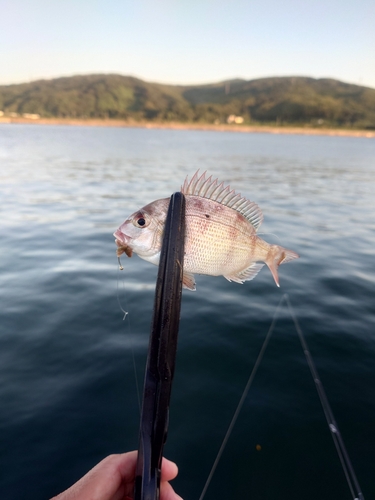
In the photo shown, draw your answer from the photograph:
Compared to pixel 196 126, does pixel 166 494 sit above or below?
above

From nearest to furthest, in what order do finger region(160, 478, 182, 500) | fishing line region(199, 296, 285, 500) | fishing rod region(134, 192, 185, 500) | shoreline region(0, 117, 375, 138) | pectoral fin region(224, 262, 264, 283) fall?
fishing rod region(134, 192, 185, 500) → pectoral fin region(224, 262, 264, 283) → finger region(160, 478, 182, 500) → fishing line region(199, 296, 285, 500) → shoreline region(0, 117, 375, 138)

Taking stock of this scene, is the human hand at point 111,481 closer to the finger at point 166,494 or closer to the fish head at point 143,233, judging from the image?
the finger at point 166,494

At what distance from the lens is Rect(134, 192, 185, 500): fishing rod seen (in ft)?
6.60

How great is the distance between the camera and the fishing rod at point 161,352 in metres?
2.01

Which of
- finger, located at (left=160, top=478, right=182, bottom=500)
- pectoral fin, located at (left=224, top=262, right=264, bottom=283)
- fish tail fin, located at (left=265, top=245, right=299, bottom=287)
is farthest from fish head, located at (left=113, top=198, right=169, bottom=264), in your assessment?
finger, located at (left=160, top=478, right=182, bottom=500)

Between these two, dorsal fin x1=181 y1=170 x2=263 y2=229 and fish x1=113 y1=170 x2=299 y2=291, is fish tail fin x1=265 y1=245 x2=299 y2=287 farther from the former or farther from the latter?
dorsal fin x1=181 y1=170 x2=263 y2=229

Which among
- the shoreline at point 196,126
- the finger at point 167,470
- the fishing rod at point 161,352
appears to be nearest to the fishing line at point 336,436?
the finger at point 167,470

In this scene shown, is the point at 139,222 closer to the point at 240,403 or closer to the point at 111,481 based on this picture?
the point at 111,481

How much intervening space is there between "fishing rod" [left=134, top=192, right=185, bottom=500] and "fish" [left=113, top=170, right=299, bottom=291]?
0.11 m

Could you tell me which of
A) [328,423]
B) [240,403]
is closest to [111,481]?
[240,403]

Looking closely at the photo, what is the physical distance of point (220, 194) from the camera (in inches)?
93.7

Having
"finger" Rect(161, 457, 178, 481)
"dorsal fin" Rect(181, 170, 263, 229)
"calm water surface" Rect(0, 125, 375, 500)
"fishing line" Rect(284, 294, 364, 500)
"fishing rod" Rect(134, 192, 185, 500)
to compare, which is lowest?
"calm water surface" Rect(0, 125, 375, 500)

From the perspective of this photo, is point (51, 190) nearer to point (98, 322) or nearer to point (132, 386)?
point (98, 322)

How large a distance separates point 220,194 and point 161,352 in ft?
3.75
